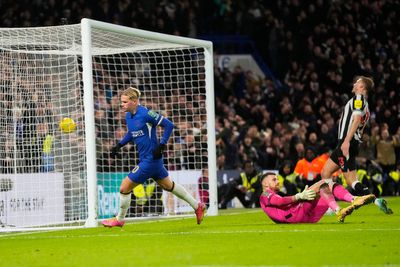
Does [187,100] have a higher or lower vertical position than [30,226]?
higher

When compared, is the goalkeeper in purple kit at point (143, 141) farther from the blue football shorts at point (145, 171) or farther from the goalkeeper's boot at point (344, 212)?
the goalkeeper's boot at point (344, 212)

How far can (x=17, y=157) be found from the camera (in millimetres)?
15992

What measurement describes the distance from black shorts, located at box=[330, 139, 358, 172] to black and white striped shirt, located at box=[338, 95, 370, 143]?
11 centimetres

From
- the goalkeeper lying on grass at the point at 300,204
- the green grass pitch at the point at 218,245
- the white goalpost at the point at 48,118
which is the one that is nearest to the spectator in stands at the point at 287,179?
the white goalpost at the point at 48,118

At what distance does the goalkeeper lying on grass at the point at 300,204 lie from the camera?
13367 mm

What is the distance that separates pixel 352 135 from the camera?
47.5ft

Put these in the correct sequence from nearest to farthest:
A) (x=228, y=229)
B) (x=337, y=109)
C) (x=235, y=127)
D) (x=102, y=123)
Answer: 1. (x=228, y=229)
2. (x=102, y=123)
3. (x=235, y=127)
4. (x=337, y=109)

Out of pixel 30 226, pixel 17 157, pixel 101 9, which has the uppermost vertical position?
pixel 101 9

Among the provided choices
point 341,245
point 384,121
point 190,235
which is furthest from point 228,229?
point 384,121

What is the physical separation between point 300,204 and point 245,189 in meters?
8.47

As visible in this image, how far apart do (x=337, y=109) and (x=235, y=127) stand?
3438 mm

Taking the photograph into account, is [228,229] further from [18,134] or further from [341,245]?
[18,134]

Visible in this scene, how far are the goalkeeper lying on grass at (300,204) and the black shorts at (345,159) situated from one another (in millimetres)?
814

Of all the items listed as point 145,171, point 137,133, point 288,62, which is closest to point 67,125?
point 137,133
